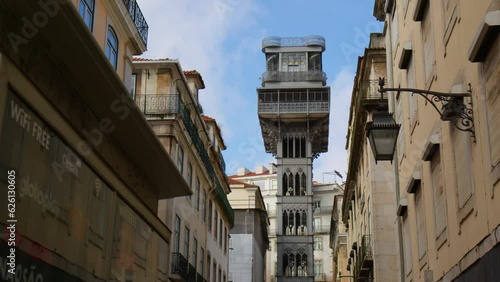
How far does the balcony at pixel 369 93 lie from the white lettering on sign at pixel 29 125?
1940cm

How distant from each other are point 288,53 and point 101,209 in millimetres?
84008

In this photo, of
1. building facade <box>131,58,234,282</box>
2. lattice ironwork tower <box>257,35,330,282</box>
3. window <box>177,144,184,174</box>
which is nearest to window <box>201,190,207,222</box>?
building facade <box>131,58,234,282</box>

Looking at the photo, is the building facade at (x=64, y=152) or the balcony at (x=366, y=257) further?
the balcony at (x=366, y=257)

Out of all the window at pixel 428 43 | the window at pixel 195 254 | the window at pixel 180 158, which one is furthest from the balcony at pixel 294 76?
the window at pixel 428 43

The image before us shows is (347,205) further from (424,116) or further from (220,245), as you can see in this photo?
(424,116)

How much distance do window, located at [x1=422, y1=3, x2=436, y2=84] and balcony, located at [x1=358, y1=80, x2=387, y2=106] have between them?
1368cm

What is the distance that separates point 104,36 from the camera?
19.1 m

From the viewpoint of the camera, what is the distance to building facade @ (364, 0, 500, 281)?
34.6 ft

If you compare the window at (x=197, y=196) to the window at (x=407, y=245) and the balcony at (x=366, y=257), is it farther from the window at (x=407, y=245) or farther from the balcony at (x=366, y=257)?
the window at (x=407, y=245)

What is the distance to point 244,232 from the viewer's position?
59.2m

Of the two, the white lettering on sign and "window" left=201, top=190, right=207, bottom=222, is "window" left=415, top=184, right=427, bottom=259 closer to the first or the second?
the white lettering on sign

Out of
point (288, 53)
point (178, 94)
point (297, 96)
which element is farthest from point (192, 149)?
point (288, 53)

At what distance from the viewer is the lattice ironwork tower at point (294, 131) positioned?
85.6 meters

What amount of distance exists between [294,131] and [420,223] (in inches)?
2942
